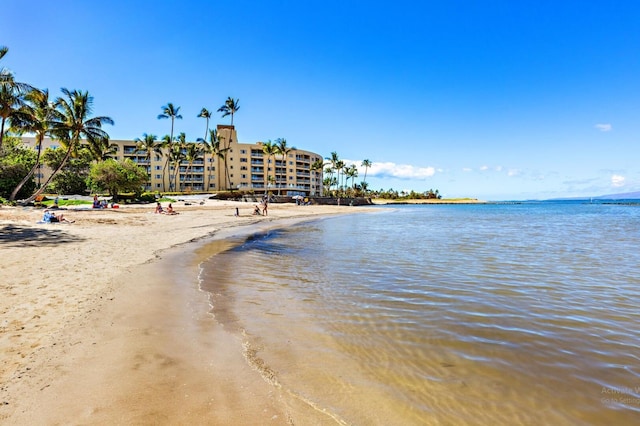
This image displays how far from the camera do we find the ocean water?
144 inches

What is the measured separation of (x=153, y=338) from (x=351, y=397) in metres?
3.34

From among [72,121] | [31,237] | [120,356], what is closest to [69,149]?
[72,121]

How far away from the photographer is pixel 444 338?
215 inches

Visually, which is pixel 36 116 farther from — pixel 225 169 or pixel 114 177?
pixel 225 169

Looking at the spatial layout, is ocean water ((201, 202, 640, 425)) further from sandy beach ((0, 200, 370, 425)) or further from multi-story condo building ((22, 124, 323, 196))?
multi-story condo building ((22, 124, 323, 196))

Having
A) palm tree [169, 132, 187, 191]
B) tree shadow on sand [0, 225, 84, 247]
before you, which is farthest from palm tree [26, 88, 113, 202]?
palm tree [169, 132, 187, 191]

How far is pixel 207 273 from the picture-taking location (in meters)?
10.4

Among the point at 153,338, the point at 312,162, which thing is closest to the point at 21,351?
the point at 153,338

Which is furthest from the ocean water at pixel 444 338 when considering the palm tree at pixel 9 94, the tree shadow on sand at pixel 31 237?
the palm tree at pixel 9 94

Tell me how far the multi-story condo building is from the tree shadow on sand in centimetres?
7698

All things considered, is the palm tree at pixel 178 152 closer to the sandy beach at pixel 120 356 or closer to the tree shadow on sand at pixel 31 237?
the tree shadow on sand at pixel 31 237

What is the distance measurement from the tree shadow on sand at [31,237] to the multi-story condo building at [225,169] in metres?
77.0

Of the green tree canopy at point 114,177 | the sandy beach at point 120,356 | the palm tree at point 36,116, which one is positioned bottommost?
the sandy beach at point 120,356

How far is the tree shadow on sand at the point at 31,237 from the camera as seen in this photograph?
44.7 ft
